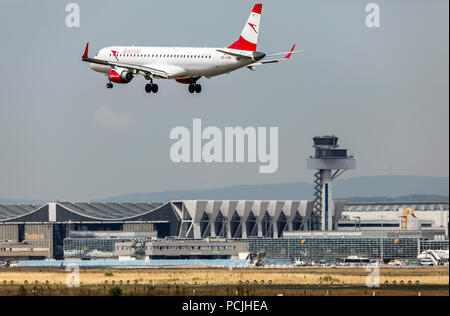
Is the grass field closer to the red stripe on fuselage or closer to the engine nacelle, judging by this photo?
the engine nacelle

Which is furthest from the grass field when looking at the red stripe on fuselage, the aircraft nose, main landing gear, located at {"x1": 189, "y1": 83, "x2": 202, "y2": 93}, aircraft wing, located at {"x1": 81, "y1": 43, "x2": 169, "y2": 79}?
the red stripe on fuselage

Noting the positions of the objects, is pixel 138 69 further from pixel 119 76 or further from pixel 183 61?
pixel 183 61

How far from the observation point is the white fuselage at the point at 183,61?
132m

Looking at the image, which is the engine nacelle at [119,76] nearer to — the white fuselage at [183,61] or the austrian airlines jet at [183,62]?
the austrian airlines jet at [183,62]

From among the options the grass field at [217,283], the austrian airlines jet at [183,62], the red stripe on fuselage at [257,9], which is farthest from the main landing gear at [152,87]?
the grass field at [217,283]

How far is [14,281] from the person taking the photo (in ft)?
468

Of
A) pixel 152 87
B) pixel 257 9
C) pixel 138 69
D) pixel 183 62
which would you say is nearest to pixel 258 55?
pixel 183 62

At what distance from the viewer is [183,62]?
135m

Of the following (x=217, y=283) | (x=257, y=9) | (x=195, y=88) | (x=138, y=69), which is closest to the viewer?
(x=217, y=283)

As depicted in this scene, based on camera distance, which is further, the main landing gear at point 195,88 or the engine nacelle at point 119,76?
the main landing gear at point 195,88

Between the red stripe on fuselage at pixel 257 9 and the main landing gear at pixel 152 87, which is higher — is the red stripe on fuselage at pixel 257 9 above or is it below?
above

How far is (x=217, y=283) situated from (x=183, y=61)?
28.2 meters
